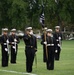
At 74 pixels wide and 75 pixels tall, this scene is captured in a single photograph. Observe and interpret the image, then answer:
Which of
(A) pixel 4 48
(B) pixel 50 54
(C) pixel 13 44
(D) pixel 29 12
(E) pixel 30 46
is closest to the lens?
(E) pixel 30 46

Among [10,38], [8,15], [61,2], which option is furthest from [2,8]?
[10,38]

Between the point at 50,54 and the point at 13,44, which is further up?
the point at 13,44

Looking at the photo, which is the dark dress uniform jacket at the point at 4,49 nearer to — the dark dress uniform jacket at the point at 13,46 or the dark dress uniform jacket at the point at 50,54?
the dark dress uniform jacket at the point at 13,46

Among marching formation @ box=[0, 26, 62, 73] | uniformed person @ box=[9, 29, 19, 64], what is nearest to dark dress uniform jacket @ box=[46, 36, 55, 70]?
marching formation @ box=[0, 26, 62, 73]

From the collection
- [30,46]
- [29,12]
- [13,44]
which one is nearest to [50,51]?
[30,46]

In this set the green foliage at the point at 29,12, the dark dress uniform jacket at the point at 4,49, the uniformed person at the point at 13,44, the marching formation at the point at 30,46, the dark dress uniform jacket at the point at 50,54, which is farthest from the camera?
the green foliage at the point at 29,12

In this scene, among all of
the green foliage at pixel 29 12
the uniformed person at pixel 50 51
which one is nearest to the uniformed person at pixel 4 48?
the uniformed person at pixel 50 51

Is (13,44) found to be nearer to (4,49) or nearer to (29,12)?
(4,49)

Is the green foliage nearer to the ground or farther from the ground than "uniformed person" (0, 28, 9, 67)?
farther from the ground

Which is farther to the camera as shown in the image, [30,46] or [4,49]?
[4,49]

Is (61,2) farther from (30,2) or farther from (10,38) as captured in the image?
(10,38)

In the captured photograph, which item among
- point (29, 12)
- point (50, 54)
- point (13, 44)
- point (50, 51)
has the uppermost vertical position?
point (29, 12)

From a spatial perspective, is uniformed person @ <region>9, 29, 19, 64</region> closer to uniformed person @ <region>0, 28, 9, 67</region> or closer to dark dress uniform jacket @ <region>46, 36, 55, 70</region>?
uniformed person @ <region>0, 28, 9, 67</region>

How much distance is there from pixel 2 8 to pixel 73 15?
12694 mm
